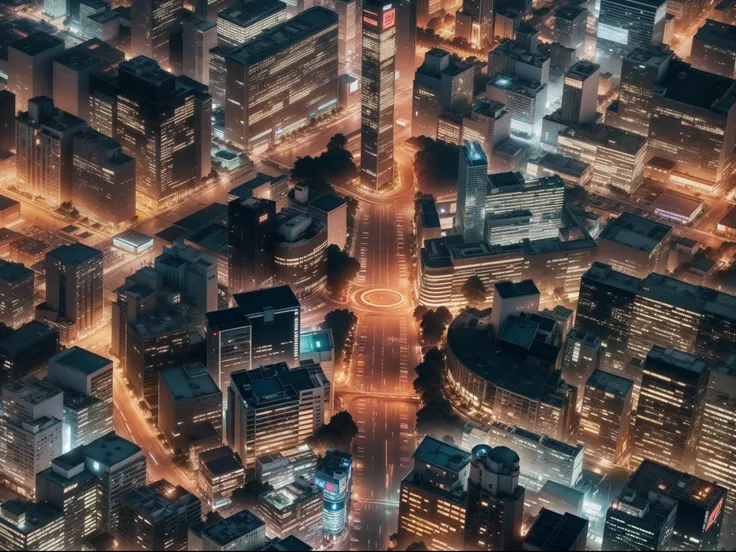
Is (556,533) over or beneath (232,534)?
over

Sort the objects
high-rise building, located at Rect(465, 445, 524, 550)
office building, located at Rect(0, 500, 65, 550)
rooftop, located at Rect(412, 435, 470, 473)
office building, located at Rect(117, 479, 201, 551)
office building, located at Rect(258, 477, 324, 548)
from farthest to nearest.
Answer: office building, located at Rect(258, 477, 324, 548), rooftop, located at Rect(412, 435, 470, 473), office building, located at Rect(117, 479, 201, 551), office building, located at Rect(0, 500, 65, 550), high-rise building, located at Rect(465, 445, 524, 550)

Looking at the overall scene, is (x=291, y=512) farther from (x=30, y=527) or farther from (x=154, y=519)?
(x=30, y=527)

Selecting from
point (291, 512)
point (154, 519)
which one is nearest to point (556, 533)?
point (291, 512)

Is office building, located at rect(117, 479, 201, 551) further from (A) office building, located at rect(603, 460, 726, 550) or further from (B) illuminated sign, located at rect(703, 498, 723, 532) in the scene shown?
(B) illuminated sign, located at rect(703, 498, 723, 532)

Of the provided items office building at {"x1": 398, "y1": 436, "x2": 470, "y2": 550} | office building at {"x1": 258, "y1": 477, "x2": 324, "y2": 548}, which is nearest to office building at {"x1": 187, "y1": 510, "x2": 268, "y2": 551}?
office building at {"x1": 258, "y1": 477, "x2": 324, "y2": 548}

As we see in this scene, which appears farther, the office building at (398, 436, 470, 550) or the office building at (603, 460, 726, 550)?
the office building at (603, 460, 726, 550)

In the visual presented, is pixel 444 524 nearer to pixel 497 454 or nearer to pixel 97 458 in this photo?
pixel 497 454

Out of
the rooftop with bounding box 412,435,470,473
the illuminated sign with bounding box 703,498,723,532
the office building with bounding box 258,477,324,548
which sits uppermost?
the rooftop with bounding box 412,435,470,473
